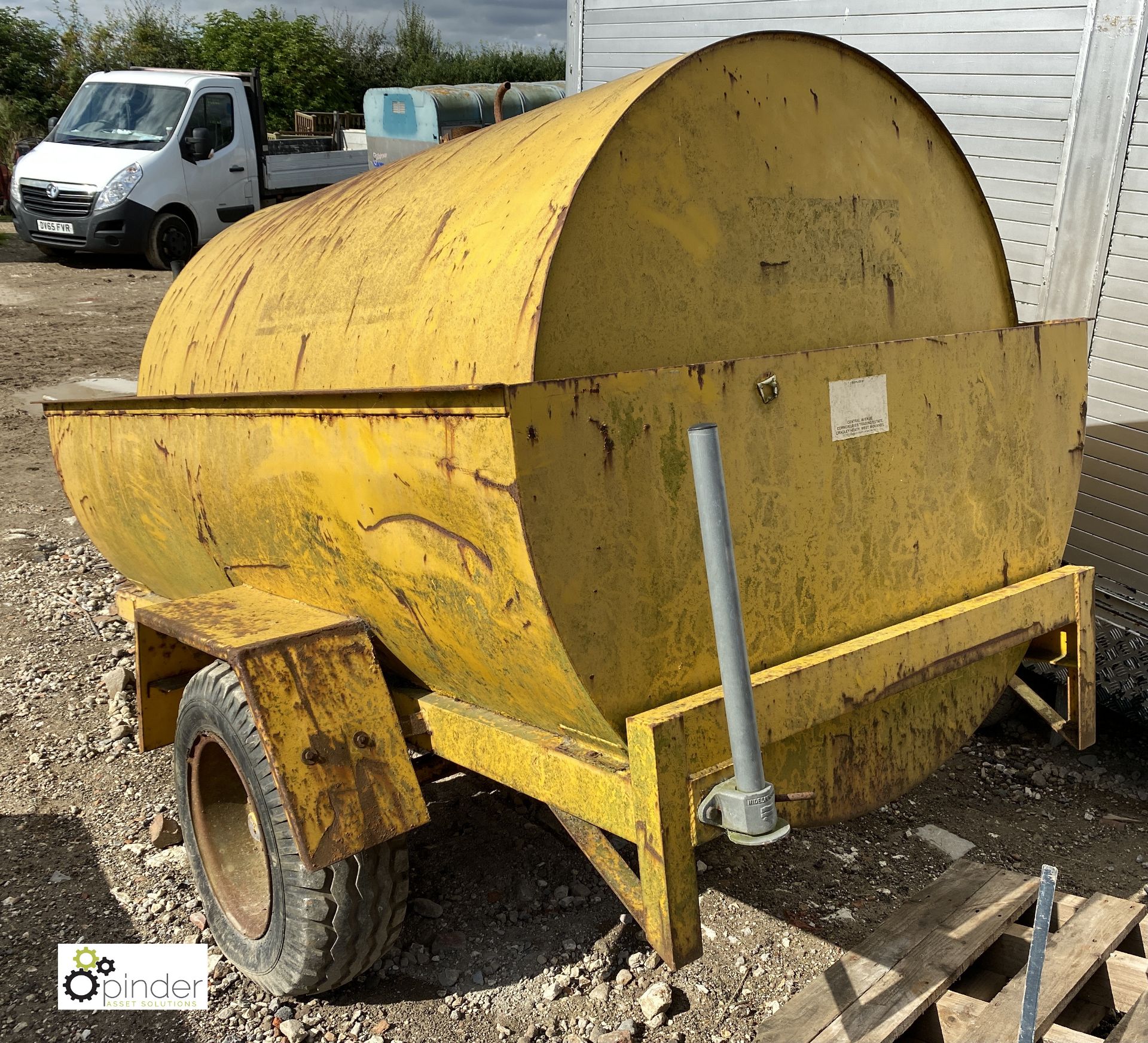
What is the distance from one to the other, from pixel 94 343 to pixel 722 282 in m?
8.60

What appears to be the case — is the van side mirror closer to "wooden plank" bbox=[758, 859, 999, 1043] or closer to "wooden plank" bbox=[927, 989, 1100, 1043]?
"wooden plank" bbox=[758, 859, 999, 1043]

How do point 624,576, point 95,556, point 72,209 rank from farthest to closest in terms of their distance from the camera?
1. point 72,209
2. point 95,556
3. point 624,576

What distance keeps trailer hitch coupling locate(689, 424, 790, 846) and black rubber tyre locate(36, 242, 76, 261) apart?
12.0 meters

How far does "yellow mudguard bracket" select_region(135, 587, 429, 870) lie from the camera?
2.21 m

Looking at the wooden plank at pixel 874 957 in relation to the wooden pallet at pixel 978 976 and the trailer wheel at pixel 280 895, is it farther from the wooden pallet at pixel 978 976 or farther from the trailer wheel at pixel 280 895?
the trailer wheel at pixel 280 895

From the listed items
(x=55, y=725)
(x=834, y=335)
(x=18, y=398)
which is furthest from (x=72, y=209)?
(x=834, y=335)

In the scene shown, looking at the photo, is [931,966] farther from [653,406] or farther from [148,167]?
[148,167]

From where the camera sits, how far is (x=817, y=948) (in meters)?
2.75

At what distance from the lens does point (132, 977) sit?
106 inches

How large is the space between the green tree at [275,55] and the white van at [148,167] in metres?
18.2

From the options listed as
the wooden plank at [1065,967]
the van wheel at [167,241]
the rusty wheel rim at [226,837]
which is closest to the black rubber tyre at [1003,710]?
the wooden plank at [1065,967]

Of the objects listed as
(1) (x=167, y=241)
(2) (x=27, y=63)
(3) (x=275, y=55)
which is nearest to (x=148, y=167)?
(1) (x=167, y=241)

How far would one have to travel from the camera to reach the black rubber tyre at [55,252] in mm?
11984

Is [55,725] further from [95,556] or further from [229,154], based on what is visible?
[229,154]
